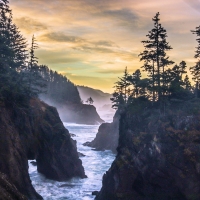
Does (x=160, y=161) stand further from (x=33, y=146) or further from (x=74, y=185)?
(x=33, y=146)

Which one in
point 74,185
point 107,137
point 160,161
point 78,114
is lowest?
point 74,185

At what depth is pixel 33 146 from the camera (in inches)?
1261

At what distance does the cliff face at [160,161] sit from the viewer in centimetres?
2269

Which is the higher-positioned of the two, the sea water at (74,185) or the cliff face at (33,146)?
the cliff face at (33,146)

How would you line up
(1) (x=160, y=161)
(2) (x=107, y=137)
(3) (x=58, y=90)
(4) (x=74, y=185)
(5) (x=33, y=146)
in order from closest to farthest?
(1) (x=160, y=161), (5) (x=33, y=146), (4) (x=74, y=185), (2) (x=107, y=137), (3) (x=58, y=90)

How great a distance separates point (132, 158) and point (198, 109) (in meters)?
8.79

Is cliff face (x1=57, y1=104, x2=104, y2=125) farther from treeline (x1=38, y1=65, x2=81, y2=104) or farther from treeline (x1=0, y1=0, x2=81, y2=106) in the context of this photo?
treeline (x1=0, y1=0, x2=81, y2=106)

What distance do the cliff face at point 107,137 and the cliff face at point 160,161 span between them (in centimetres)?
3414

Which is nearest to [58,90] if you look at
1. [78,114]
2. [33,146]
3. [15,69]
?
[78,114]

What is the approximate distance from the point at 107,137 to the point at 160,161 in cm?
4160

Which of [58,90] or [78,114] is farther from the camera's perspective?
[58,90]

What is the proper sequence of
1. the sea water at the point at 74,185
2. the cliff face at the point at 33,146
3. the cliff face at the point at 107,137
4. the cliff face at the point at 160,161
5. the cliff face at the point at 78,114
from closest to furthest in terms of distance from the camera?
the cliff face at the point at 160,161 → the cliff face at the point at 33,146 → the sea water at the point at 74,185 → the cliff face at the point at 107,137 → the cliff face at the point at 78,114

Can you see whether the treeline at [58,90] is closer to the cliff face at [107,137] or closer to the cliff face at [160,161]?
the cliff face at [107,137]

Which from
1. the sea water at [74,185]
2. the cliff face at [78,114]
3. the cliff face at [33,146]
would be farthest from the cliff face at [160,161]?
the cliff face at [78,114]
